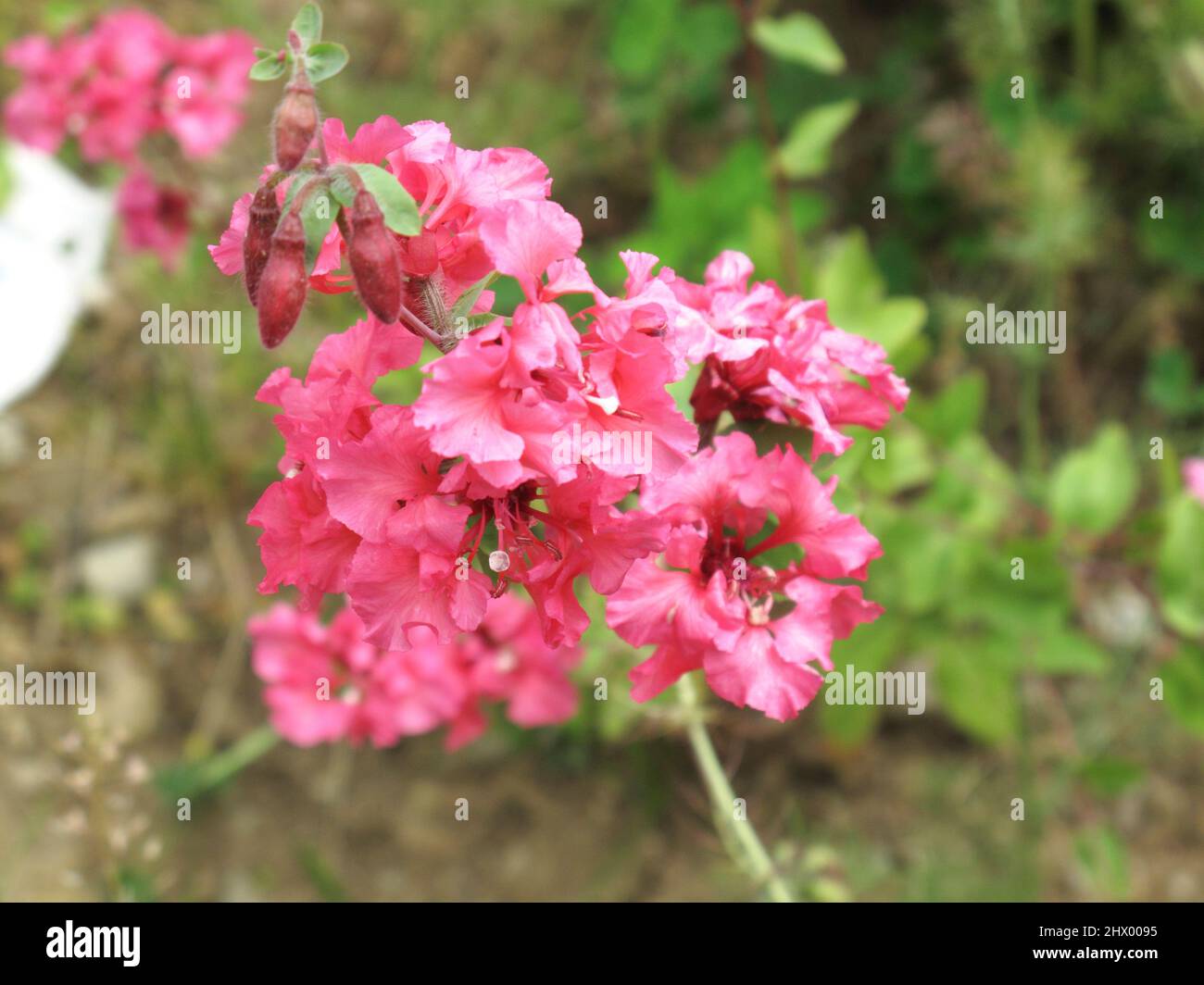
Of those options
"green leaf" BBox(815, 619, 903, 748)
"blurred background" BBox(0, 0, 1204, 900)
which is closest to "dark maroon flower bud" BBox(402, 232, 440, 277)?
"blurred background" BBox(0, 0, 1204, 900)

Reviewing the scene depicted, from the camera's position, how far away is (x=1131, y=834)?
3.14 metres

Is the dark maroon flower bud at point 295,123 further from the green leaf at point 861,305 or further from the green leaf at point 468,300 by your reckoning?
the green leaf at point 861,305

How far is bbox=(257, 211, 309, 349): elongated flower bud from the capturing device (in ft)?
4.10

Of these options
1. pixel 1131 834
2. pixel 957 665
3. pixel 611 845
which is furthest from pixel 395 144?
pixel 1131 834

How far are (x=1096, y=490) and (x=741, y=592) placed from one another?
4.68 feet

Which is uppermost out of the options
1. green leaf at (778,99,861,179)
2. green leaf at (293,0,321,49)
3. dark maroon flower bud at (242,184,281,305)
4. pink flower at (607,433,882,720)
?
green leaf at (778,99,861,179)

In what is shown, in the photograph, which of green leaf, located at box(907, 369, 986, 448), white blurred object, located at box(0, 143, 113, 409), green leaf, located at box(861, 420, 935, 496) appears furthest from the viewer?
white blurred object, located at box(0, 143, 113, 409)

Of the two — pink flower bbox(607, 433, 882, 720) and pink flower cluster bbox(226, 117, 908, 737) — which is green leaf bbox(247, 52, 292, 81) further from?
pink flower bbox(607, 433, 882, 720)

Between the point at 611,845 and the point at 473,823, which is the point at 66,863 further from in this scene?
the point at 611,845

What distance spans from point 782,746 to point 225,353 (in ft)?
7.15

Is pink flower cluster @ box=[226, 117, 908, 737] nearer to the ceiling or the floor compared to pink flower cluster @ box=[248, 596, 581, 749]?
nearer to the ceiling

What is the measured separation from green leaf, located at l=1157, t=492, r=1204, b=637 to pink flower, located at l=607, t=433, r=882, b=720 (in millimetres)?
1176

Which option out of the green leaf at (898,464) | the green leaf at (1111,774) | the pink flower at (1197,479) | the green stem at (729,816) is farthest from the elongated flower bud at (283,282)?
the green leaf at (1111,774)

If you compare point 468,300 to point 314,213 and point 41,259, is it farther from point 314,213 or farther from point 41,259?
point 41,259
